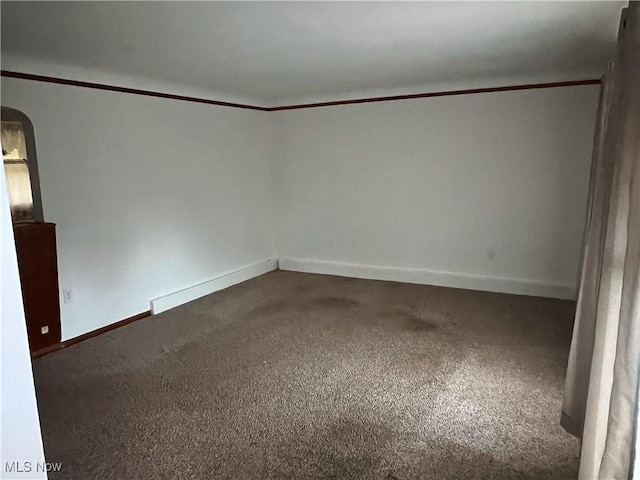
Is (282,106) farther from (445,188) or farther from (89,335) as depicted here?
(89,335)

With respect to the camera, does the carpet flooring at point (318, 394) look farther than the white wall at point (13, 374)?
Yes

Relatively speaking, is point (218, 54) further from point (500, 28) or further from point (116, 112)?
point (500, 28)

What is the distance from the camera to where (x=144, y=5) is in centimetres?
219

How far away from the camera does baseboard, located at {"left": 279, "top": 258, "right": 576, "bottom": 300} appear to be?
463 cm

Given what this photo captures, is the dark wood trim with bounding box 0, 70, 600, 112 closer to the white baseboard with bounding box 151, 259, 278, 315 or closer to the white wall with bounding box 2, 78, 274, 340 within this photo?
the white wall with bounding box 2, 78, 274, 340

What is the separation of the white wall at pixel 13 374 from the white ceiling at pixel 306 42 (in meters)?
1.81

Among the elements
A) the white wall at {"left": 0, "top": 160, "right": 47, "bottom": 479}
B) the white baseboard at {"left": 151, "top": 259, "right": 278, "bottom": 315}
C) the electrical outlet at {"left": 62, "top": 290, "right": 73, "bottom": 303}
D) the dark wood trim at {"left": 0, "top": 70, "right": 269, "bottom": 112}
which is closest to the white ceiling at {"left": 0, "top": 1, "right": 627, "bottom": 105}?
the dark wood trim at {"left": 0, "top": 70, "right": 269, "bottom": 112}

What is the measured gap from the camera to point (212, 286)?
4977 mm

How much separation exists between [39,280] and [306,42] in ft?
8.19

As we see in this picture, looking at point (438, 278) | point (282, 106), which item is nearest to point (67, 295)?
point (282, 106)

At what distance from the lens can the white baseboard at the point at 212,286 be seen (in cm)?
440

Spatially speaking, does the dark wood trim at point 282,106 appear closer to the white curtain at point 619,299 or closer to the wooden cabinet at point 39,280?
the wooden cabinet at point 39,280

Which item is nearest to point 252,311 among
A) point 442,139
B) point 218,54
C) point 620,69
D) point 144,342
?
point 144,342

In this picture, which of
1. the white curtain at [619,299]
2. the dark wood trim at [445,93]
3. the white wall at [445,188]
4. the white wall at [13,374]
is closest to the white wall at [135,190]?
the dark wood trim at [445,93]
